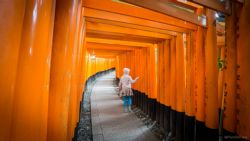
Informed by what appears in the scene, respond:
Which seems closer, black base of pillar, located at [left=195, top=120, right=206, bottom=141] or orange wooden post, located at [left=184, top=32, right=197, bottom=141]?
black base of pillar, located at [left=195, top=120, right=206, bottom=141]

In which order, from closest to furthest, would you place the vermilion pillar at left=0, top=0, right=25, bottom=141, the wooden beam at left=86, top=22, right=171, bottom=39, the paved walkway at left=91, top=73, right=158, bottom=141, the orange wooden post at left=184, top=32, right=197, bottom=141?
the vermilion pillar at left=0, top=0, right=25, bottom=141
the orange wooden post at left=184, top=32, right=197, bottom=141
the wooden beam at left=86, top=22, right=171, bottom=39
the paved walkway at left=91, top=73, right=158, bottom=141

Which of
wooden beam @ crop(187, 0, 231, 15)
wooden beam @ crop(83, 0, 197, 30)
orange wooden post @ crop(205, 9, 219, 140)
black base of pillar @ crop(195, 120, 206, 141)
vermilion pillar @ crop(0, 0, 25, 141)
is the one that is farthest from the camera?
black base of pillar @ crop(195, 120, 206, 141)

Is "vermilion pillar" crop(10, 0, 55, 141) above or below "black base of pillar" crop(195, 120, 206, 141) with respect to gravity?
above

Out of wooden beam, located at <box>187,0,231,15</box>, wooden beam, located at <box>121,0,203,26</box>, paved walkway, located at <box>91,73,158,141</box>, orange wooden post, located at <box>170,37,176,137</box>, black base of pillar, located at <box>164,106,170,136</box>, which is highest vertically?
wooden beam, located at <box>187,0,231,15</box>

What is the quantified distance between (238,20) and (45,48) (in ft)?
8.61

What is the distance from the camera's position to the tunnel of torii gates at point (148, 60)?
2.46ft

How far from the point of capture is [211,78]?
2.58m

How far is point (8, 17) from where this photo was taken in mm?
661

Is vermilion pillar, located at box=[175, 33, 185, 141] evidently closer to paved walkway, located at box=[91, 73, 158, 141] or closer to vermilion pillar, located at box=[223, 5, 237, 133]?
paved walkway, located at box=[91, 73, 158, 141]

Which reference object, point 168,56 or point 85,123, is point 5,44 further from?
point 85,123

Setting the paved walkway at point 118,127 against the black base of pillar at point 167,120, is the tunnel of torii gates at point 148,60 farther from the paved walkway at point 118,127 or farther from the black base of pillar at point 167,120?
the paved walkway at point 118,127

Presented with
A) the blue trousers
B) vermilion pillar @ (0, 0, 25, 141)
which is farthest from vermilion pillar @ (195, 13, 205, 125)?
the blue trousers

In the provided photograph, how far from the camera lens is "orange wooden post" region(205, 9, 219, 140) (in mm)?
2525

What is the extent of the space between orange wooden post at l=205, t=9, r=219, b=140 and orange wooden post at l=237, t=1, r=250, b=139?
1.74 ft
